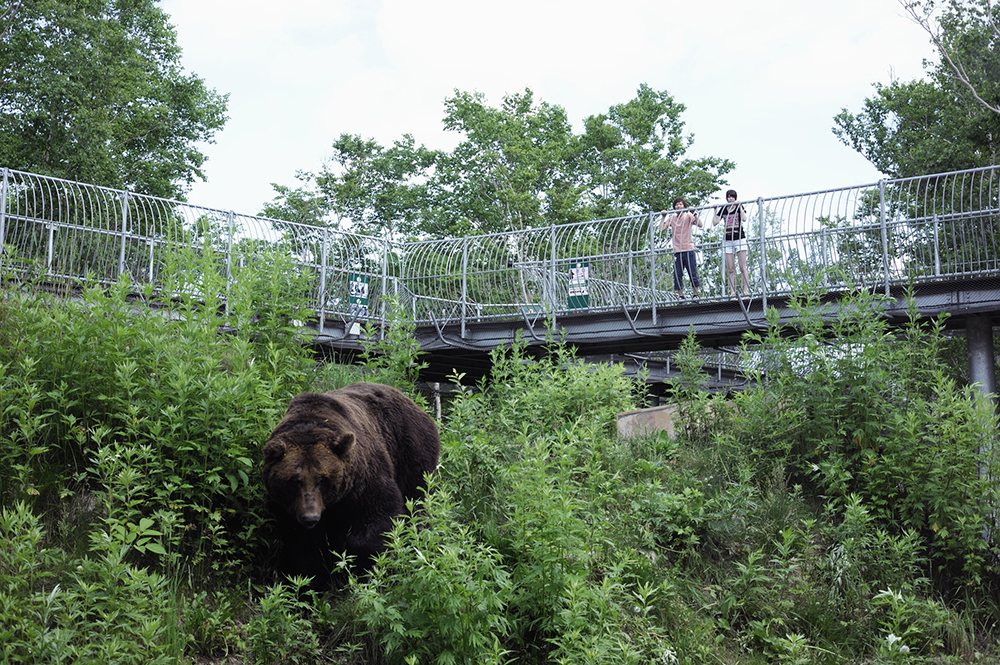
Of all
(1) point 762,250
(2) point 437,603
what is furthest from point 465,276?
(2) point 437,603

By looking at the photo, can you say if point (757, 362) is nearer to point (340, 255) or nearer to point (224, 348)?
point (224, 348)

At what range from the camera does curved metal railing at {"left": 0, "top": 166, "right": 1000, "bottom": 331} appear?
45.1 ft

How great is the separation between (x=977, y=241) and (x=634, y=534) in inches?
404

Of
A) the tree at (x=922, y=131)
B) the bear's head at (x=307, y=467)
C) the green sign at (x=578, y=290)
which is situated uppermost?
the tree at (x=922, y=131)

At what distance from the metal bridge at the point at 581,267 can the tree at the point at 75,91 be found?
30.1 feet

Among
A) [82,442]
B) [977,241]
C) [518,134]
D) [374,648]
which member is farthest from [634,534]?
[518,134]

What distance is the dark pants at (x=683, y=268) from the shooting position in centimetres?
1518

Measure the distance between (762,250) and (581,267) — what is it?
3.52 m

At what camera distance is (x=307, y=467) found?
5652 millimetres

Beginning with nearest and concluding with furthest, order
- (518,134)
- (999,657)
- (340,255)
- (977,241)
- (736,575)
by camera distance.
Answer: (999,657), (736,575), (977,241), (340,255), (518,134)

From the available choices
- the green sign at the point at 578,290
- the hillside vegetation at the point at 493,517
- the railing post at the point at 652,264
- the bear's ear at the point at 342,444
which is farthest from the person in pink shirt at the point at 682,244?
the bear's ear at the point at 342,444

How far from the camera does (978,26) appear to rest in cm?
2520

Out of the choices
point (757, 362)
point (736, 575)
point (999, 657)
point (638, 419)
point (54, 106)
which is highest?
point (54, 106)

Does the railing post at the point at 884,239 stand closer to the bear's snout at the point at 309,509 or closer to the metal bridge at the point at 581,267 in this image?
the metal bridge at the point at 581,267
